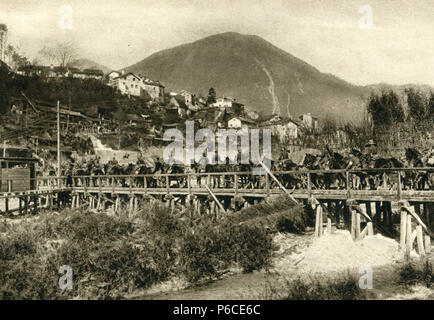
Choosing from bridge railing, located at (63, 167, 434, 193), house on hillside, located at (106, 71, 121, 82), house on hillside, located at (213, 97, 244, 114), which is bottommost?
bridge railing, located at (63, 167, 434, 193)

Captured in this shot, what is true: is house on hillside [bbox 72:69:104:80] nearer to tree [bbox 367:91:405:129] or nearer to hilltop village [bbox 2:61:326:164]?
hilltop village [bbox 2:61:326:164]

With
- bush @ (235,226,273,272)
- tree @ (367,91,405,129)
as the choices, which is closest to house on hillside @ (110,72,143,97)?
tree @ (367,91,405,129)

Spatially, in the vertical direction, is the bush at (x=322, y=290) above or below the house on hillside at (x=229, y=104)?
below

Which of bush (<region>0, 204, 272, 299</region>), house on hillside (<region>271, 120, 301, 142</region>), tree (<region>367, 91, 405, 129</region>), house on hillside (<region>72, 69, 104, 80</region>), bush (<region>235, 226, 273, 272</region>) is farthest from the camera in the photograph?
house on hillside (<region>72, 69, 104, 80</region>)

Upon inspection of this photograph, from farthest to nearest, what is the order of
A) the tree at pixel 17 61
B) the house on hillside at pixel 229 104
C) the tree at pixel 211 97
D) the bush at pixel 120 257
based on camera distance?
the tree at pixel 211 97 < the house on hillside at pixel 229 104 < the tree at pixel 17 61 < the bush at pixel 120 257

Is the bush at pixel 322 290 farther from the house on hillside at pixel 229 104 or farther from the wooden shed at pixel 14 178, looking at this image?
the house on hillside at pixel 229 104

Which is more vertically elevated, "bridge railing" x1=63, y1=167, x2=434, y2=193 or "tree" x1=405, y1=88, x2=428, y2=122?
"tree" x1=405, y1=88, x2=428, y2=122

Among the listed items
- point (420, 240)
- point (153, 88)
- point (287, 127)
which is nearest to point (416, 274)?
point (420, 240)

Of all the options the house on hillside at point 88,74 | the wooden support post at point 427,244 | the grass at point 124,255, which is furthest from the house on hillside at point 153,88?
the wooden support post at point 427,244

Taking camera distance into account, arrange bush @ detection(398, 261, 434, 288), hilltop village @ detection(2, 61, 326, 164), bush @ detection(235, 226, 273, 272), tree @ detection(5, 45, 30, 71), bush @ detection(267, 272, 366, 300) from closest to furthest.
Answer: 1. bush @ detection(267, 272, 366, 300)
2. bush @ detection(398, 261, 434, 288)
3. bush @ detection(235, 226, 273, 272)
4. hilltop village @ detection(2, 61, 326, 164)
5. tree @ detection(5, 45, 30, 71)

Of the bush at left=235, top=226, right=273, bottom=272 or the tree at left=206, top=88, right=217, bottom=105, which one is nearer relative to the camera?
the bush at left=235, top=226, right=273, bottom=272
